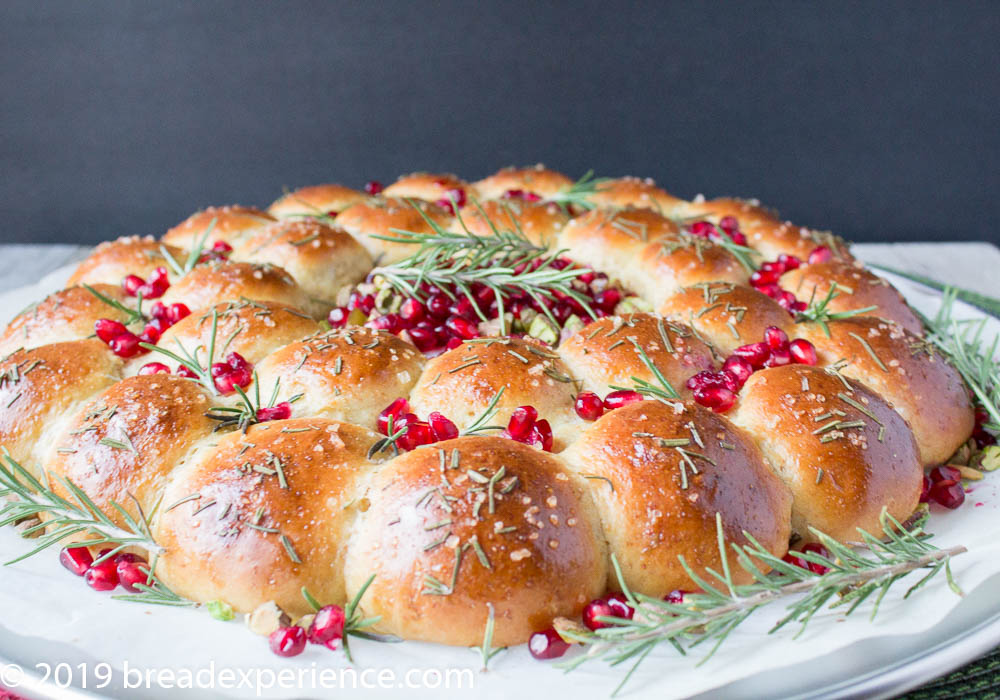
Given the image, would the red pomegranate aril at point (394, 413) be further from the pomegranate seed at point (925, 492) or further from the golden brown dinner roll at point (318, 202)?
the golden brown dinner roll at point (318, 202)

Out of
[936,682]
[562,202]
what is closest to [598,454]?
[936,682]

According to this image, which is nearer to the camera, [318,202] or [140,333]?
[140,333]

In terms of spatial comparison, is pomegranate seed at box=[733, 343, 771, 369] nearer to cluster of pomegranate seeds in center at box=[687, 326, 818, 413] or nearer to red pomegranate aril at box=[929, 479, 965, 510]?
cluster of pomegranate seeds in center at box=[687, 326, 818, 413]

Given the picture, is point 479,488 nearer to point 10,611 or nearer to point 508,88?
point 10,611

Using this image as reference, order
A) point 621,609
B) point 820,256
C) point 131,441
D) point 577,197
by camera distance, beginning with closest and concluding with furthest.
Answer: point 621,609 < point 131,441 < point 820,256 < point 577,197

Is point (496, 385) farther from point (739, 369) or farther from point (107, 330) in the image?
point (107, 330)

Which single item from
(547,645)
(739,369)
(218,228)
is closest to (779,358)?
(739,369)

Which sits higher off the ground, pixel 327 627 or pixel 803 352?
pixel 803 352
